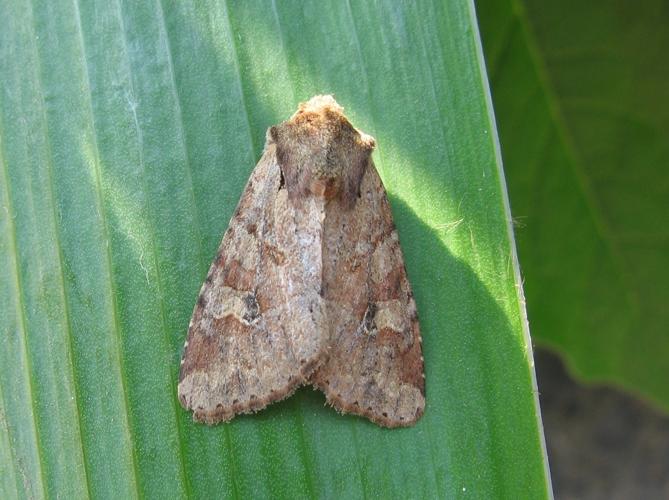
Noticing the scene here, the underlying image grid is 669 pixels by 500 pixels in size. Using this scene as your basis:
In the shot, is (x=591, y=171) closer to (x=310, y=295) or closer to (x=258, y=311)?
(x=310, y=295)

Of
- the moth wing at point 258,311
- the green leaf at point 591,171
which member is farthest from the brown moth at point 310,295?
the green leaf at point 591,171

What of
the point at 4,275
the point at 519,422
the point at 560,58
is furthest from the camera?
the point at 560,58

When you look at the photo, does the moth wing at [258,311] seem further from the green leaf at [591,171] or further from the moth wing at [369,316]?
the green leaf at [591,171]

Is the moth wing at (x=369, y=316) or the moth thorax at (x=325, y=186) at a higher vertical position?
the moth thorax at (x=325, y=186)

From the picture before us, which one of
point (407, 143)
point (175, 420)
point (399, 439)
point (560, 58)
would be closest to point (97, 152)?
point (175, 420)

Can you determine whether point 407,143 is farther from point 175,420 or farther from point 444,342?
point 175,420

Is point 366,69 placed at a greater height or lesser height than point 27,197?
greater
